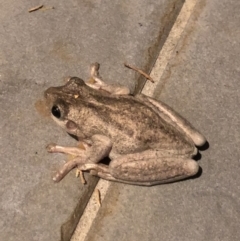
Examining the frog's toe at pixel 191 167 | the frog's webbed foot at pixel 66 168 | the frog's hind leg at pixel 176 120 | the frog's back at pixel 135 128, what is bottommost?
the frog's webbed foot at pixel 66 168

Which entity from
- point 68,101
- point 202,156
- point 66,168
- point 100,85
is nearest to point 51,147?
point 66,168

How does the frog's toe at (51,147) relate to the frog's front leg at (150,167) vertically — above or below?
below

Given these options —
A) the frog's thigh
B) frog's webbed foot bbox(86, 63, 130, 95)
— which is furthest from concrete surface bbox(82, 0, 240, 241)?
frog's webbed foot bbox(86, 63, 130, 95)

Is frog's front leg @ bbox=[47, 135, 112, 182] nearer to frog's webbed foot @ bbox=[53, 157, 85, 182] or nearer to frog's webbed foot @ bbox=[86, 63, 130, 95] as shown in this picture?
frog's webbed foot @ bbox=[53, 157, 85, 182]

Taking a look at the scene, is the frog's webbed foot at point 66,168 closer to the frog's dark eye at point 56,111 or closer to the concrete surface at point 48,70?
the concrete surface at point 48,70

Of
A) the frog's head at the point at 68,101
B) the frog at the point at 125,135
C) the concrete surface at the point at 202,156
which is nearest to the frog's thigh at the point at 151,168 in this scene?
the frog at the point at 125,135

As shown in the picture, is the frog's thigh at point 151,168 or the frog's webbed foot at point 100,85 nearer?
the frog's thigh at point 151,168

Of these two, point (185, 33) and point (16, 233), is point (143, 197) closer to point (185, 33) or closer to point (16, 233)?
point (16, 233)
